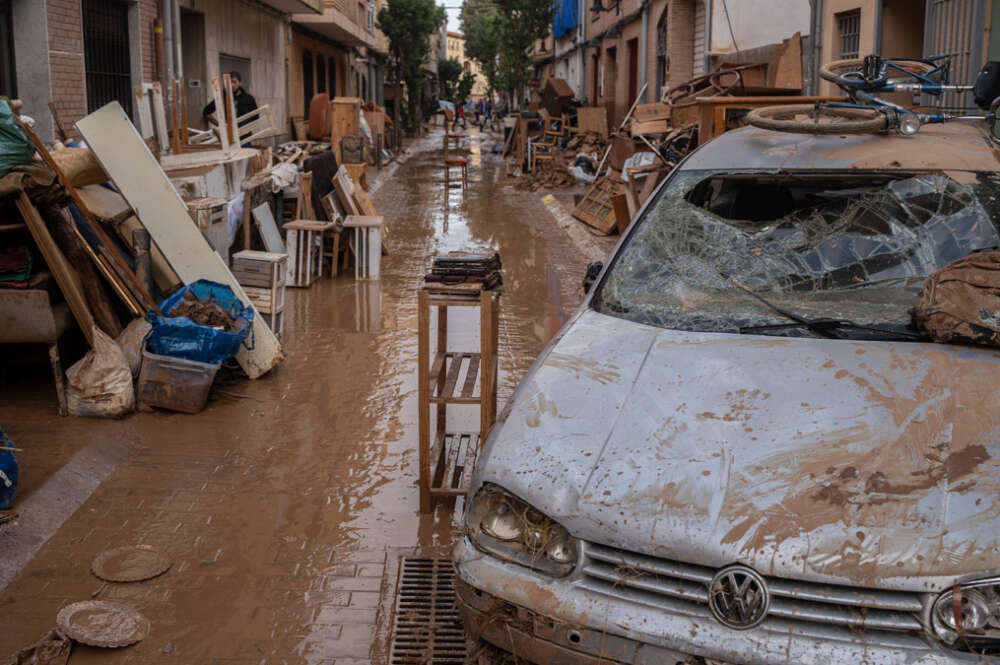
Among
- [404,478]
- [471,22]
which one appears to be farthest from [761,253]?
[471,22]

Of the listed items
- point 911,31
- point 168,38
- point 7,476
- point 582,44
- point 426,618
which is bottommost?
point 426,618

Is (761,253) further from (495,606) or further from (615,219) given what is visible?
(615,219)

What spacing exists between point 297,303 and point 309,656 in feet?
21.3

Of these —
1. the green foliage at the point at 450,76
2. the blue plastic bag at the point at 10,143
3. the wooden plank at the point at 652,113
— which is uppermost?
the green foliage at the point at 450,76

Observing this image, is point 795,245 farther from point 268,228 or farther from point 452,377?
point 268,228

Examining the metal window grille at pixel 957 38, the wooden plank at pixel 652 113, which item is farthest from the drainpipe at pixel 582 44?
the metal window grille at pixel 957 38

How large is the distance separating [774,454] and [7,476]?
3.63m

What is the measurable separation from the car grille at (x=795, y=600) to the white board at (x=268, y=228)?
8.08 metres

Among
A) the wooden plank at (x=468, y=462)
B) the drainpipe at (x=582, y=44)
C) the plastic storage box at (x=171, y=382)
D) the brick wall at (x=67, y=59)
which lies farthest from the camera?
the drainpipe at (x=582, y=44)

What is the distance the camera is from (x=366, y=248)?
36.0ft

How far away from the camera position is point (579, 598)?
8.16 feet

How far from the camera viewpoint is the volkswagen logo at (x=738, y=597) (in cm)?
232

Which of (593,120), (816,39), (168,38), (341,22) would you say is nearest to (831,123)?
(816,39)

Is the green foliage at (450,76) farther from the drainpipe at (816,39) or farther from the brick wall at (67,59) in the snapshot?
the brick wall at (67,59)
